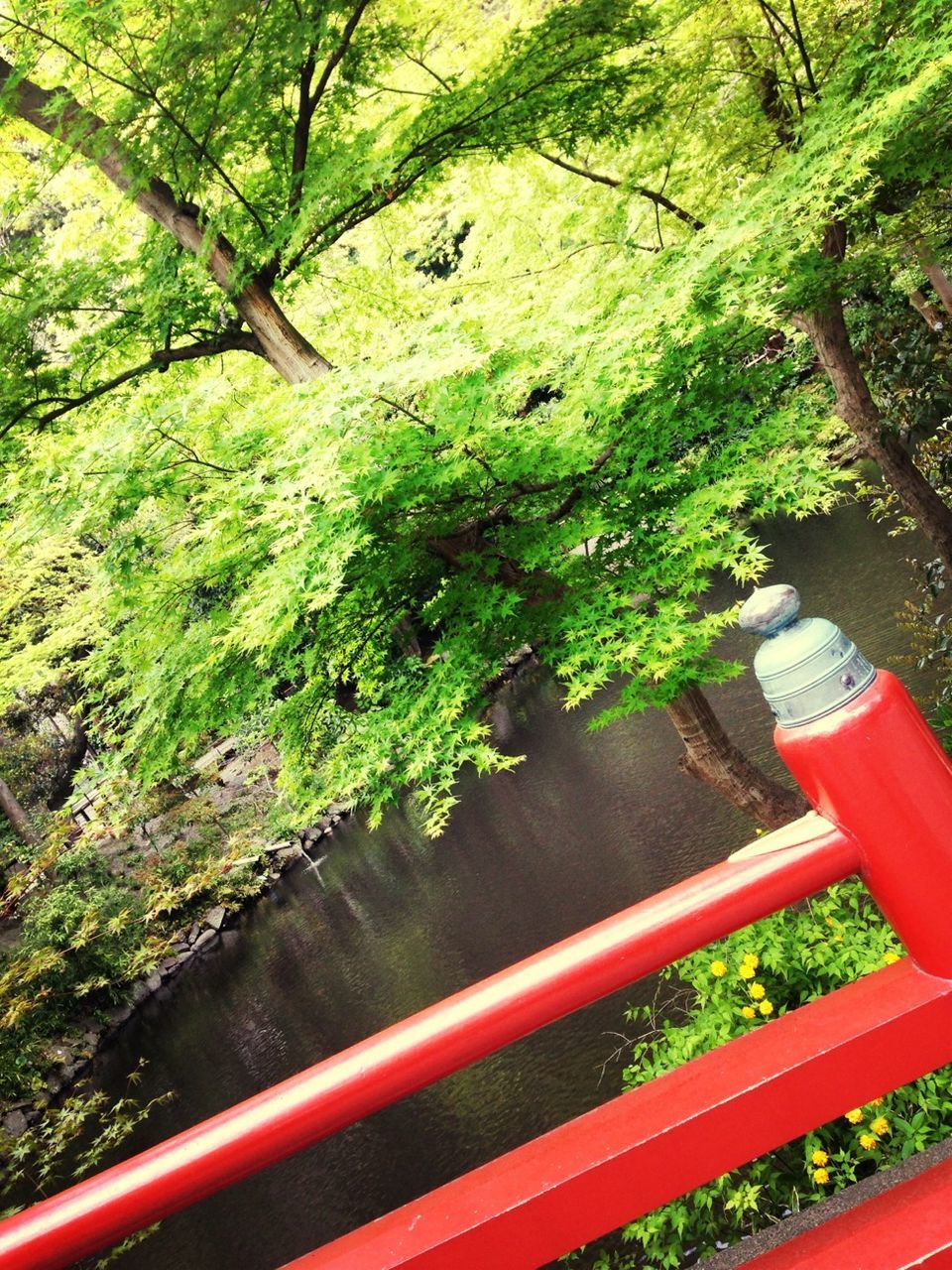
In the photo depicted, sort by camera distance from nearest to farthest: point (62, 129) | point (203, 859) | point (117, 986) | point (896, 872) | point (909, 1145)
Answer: point (896, 872) → point (909, 1145) → point (62, 129) → point (117, 986) → point (203, 859)

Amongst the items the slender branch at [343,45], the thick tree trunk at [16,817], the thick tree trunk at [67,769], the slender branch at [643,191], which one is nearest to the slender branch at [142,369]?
the slender branch at [343,45]

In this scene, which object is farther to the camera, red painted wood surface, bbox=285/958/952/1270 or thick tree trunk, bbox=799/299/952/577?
thick tree trunk, bbox=799/299/952/577

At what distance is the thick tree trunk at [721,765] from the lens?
4.63 metres

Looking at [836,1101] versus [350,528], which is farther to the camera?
[350,528]

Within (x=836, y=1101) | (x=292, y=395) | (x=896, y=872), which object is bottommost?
(x=836, y=1101)

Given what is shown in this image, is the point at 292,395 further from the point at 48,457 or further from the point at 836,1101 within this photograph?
the point at 836,1101

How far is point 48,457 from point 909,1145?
14.5ft

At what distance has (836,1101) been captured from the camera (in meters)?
0.99

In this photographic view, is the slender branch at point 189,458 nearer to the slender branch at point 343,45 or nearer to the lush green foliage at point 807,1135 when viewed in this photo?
the slender branch at point 343,45

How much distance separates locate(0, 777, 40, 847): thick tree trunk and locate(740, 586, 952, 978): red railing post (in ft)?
47.1

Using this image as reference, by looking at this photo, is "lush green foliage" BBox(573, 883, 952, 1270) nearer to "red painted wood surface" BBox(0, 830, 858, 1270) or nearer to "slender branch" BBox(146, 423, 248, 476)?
"red painted wood surface" BBox(0, 830, 858, 1270)

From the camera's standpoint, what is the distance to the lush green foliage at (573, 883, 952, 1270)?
3391 millimetres

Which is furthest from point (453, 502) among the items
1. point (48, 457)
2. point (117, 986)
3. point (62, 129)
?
point (117, 986)

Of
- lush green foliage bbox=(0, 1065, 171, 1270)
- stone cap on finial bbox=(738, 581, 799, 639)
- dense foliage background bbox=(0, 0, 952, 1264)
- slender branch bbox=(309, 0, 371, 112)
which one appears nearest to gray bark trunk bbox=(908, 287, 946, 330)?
dense foliage background bbox=(0, 0, 952, 1264)
